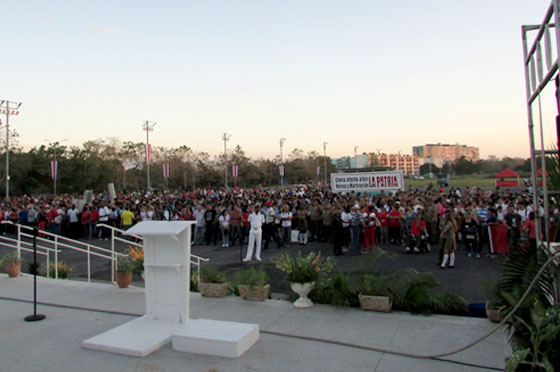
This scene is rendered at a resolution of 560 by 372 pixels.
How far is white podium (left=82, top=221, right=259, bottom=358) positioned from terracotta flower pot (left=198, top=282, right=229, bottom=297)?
5.96ft

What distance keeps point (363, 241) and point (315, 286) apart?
8056 mm

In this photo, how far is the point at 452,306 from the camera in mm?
6285

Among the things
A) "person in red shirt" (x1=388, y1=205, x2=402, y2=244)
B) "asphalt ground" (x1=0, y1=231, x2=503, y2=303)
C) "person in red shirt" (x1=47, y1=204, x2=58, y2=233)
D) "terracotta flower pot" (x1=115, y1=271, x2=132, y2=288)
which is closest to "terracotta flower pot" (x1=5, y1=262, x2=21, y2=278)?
"asphalt ground" (x1=0, y1=231, x2=503, y2=303)

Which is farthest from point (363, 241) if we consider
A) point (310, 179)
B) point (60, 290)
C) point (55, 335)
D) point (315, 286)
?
point (310, 179)

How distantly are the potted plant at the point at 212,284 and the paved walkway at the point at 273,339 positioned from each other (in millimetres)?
149

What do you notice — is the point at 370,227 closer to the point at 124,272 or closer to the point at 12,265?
the point at 124,272

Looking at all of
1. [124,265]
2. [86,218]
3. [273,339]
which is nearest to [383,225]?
[124,265]

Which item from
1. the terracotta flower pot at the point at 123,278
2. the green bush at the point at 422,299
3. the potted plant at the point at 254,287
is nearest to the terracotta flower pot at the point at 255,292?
the potted plant at the point at 254,287

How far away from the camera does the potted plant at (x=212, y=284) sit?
24.5 ft

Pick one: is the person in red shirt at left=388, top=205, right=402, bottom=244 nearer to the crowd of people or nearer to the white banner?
the crowd of people

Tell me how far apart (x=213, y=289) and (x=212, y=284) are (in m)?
0.09

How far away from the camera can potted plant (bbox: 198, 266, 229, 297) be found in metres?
7.48

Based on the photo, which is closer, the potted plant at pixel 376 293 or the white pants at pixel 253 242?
the potted plant at pixel 376 293

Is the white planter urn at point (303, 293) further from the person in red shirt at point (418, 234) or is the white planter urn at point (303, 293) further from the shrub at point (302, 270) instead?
the person in red shirt at point (418, 234)
